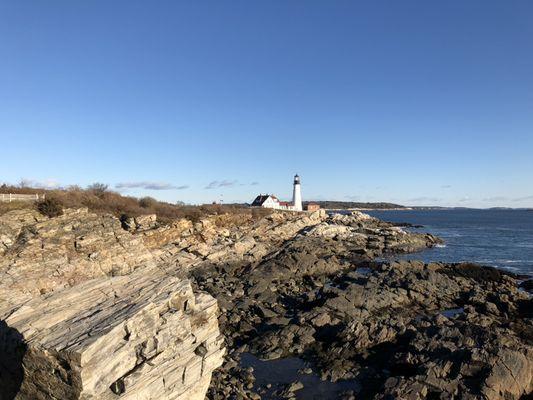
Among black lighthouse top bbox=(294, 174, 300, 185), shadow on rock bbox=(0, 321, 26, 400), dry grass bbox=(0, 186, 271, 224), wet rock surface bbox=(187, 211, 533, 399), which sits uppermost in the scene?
black lighthouse top bbox=(294, 174, 300, 185)

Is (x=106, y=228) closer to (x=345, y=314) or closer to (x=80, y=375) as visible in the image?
(x=345, y=314)

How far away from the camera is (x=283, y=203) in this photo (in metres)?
88.1

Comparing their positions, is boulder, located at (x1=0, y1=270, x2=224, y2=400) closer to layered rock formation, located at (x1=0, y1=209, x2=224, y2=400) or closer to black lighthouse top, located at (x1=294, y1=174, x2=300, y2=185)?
layered rock formation, located at (x1=0, y1=209, x2=224, y2=400)

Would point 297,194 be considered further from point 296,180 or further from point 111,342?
point 111,342

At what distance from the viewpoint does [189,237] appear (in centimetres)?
3491

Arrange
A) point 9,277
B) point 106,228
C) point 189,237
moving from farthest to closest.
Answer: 1. point 189,237
2. point 106,228
3. point 9,277

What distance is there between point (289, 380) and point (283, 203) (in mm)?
72973

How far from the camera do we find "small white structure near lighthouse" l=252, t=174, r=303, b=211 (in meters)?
79.9

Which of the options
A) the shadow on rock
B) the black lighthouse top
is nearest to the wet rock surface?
the shadow on rock

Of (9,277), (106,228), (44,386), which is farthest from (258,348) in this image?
(106,228)

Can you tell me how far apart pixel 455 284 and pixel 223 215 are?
82.6ft

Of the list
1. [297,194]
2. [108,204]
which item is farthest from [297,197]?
[108,204]

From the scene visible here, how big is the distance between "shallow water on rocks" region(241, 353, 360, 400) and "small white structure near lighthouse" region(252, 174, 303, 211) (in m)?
62.2

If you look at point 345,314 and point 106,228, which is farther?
point 106,228
